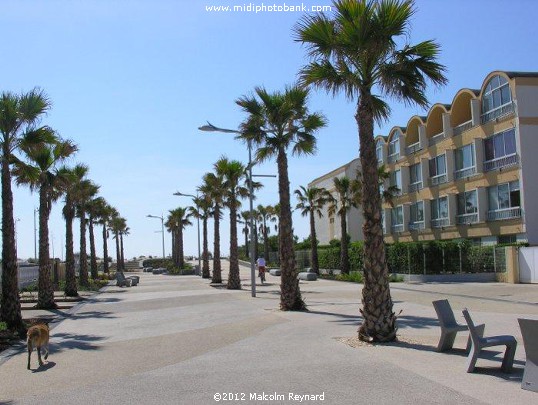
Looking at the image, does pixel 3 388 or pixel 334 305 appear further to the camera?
pixel 334 305

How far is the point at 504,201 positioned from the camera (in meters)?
33.2

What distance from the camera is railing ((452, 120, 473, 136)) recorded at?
36.2m

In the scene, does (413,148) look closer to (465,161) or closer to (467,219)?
(465,161)

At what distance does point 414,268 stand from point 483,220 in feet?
16.8

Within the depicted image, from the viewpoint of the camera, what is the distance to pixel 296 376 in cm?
812

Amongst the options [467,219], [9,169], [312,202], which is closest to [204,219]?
[312,202]

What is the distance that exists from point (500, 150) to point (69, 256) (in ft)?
80.9

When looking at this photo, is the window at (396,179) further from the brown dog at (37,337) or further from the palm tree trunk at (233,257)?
the brown dog at (37,337)

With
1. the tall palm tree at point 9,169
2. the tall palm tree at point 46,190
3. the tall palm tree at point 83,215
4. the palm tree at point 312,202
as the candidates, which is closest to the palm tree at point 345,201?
the palm tree at point 312,202

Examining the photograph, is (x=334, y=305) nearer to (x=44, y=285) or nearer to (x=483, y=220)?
(x=44, y=285)

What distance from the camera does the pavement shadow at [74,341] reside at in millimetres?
12127

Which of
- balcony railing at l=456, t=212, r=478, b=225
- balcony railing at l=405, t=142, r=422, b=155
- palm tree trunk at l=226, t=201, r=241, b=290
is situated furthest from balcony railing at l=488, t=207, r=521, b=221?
palm tree trunk at l=226, t=201, r=241, b=290

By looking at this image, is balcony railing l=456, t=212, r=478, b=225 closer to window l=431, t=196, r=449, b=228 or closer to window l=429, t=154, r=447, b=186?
window l=431, t=196, r=449, b=228

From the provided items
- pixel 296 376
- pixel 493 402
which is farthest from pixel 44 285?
pixel 493 402
